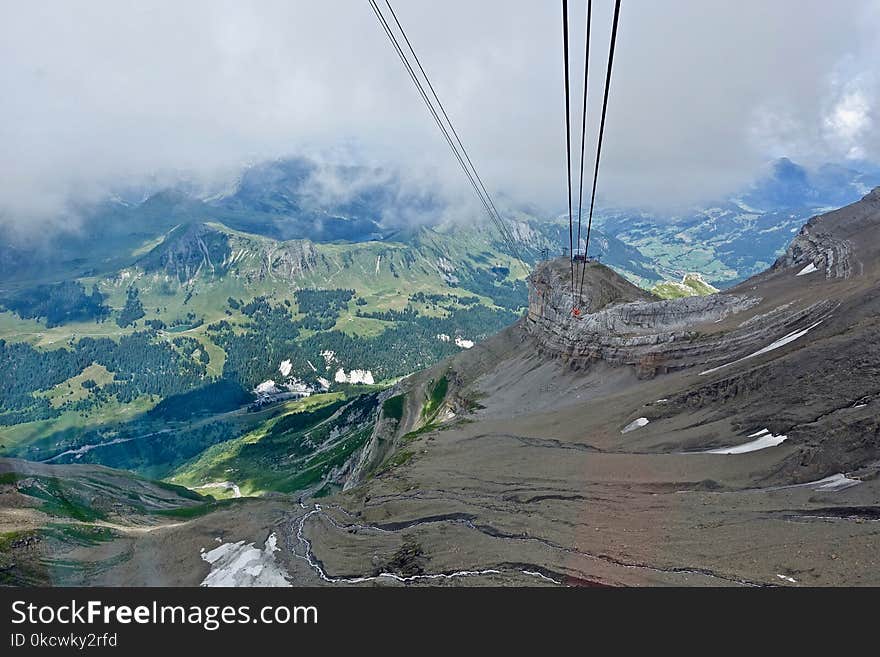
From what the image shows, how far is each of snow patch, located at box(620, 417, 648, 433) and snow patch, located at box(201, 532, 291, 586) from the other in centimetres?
3947

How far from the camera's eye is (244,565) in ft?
132

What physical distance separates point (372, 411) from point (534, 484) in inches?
4763

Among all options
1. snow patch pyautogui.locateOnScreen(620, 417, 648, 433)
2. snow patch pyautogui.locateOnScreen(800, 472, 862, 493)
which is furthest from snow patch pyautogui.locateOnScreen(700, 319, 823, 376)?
snow patch pyautogui.locateOnScreen(800, 472, 862, 493)

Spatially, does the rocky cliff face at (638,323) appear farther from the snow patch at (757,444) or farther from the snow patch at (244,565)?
the snow patch at (244,565)

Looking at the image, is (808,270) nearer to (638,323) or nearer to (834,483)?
(638,323)

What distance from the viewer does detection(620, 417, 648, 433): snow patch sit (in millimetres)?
59156

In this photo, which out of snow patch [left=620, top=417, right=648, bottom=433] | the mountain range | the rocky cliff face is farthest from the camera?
the rocky cliff face

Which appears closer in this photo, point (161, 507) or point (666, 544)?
point (666, 544)

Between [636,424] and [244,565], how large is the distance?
43.4 metres

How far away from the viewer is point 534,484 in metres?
49.0

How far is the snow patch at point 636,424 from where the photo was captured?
194ft

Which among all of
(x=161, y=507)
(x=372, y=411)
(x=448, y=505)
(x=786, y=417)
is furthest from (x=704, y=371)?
(x=372, y=411)

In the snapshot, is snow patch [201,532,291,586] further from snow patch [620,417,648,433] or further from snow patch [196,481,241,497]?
snow patch [196,481,241,497]

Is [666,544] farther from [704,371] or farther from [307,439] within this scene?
[307,439]
